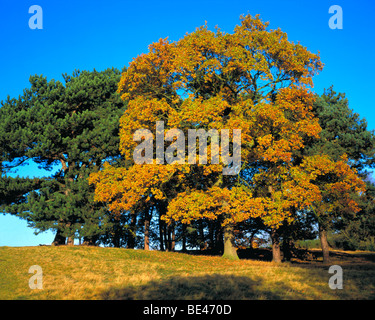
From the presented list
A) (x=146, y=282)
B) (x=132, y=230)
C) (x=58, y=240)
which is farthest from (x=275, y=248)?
(x=58, y=240)

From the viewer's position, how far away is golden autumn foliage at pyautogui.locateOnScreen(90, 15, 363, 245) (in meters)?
20.2

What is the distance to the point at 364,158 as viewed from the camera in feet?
106

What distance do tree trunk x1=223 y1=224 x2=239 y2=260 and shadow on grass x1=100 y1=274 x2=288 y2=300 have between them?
932 centimetres

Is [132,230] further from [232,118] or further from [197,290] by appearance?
[197,290]

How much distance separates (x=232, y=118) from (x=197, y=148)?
3.32 metres

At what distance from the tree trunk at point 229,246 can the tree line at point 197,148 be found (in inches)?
2.8

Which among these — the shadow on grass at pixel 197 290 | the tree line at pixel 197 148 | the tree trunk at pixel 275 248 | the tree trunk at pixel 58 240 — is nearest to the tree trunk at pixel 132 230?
the tree line at pixel 197 148

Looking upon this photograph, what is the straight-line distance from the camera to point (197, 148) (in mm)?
22250

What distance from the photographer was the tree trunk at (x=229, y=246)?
22969 millimetres

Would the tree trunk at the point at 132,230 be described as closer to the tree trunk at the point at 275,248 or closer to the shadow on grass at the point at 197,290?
the tree trunk at the point at 275,248

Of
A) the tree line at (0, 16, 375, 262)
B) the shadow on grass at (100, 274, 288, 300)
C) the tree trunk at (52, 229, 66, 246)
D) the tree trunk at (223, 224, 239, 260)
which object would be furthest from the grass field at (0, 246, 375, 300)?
the tree trunk at (52, 229, 66, 246)

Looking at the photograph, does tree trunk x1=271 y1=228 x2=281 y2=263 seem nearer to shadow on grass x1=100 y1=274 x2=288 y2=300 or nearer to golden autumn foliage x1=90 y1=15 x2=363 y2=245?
golden autumn foliage x1=90 y1=15 x2=363 y2=245
